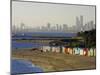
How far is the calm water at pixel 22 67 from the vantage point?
2363 millimetres

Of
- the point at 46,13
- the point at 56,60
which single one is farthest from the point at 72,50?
the point at 46,13

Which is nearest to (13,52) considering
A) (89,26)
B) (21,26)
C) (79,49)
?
(21,26)

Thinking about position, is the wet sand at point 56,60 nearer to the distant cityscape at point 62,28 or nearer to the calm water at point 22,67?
the calm water at point 22,67

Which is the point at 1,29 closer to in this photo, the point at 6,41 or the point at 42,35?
the point at 6,41

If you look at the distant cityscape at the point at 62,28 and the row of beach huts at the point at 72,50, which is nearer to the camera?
the distant cityscape at the point at 62,28

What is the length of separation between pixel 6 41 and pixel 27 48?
0.24 meters

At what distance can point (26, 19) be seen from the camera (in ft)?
7.95

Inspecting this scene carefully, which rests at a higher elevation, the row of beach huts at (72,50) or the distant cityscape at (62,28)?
the distant cityscape at (62,28)

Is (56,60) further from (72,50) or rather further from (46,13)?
(46,13)

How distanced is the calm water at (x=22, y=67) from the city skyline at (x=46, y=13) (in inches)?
15.5

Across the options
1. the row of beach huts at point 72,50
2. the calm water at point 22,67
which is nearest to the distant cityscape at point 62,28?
the row of beach huts at point 72,50

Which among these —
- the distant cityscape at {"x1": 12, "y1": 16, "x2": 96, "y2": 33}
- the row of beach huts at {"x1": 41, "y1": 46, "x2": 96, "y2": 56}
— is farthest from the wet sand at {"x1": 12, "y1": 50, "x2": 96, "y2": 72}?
the distant cityscape at {"x1": 12, "y1": 16, "x2": 96, "y2": 33}

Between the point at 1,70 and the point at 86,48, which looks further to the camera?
the point at 86,48

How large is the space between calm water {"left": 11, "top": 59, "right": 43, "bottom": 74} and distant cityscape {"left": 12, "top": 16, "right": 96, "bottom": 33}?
329mm
